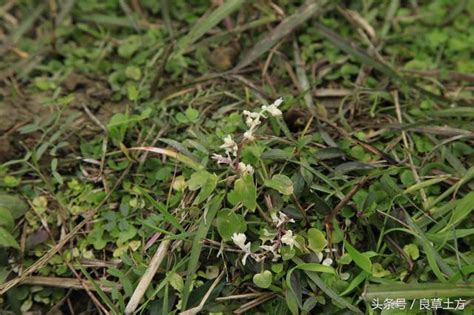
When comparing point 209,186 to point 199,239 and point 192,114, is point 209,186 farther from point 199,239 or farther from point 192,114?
point 192,114

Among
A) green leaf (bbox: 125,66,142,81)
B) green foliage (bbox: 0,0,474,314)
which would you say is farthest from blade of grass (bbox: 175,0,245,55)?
green leaf (bbox: 125,66,142,81)

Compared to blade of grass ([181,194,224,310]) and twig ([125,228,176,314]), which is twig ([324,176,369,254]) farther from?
twig ([125,228,176,314])

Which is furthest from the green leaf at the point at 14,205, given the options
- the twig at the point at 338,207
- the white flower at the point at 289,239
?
the twig at the point at 338,207

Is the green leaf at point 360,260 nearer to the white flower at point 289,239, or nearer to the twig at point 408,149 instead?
the white flower at point 289,239

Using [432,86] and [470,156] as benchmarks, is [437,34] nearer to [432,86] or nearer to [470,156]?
[432,86]

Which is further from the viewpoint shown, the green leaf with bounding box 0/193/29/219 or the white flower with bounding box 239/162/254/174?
the green leaf with bounding box 0/193/29/219
